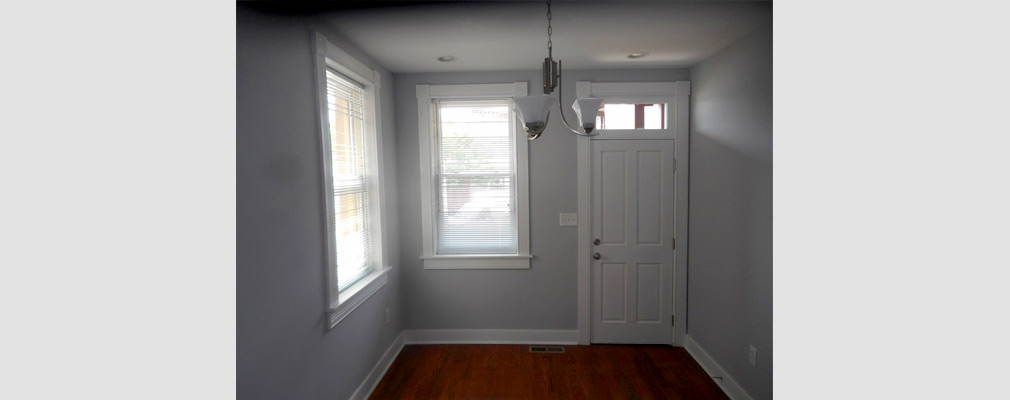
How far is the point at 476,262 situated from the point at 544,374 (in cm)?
101

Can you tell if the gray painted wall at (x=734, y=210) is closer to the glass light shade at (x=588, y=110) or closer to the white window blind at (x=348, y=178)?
the glass light shade at (x=588, y=110)

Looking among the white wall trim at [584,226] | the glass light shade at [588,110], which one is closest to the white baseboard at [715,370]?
the white wall trim at [584,226]

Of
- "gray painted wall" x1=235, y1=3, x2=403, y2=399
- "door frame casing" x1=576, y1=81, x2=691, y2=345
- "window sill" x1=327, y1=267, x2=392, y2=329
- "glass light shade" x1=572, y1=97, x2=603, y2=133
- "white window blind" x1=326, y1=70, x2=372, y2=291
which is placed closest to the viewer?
"gray painted wall" x1=235, y1=3, x2=403, y2=399

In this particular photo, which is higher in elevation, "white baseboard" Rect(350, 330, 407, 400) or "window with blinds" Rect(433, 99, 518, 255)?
"window with blinds" Rect(433, 99, 518, 255)

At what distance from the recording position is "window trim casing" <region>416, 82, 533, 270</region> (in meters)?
3.33

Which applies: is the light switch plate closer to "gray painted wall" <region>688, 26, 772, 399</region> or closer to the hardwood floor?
"gray painted wall" <region>688, 26, 772, 399</region>

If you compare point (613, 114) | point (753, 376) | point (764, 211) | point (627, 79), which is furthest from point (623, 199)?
point (753, 376)

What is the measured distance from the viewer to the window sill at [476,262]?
3451 mm

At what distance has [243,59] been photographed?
5.05 feet

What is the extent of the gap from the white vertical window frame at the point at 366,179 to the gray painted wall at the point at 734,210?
232 centimetres

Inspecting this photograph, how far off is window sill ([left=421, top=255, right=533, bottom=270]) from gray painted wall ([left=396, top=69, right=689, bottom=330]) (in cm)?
5

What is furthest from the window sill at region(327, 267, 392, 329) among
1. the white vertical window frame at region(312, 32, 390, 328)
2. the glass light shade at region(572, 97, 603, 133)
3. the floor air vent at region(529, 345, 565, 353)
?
the glass light shade at region(572, 97, 603, 133)

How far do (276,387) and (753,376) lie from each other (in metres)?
2.52

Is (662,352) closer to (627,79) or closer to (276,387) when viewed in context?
(627,79)
